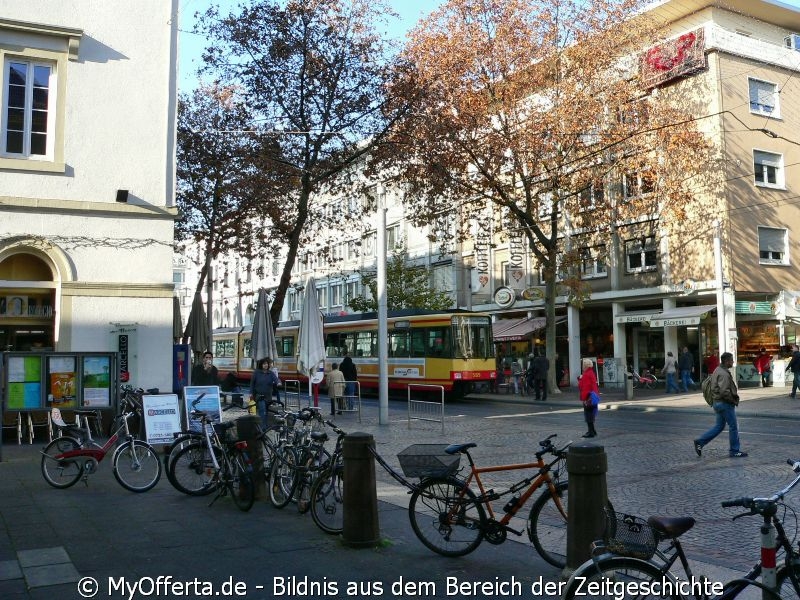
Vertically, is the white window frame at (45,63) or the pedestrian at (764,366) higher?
the white window frame at (45,63)

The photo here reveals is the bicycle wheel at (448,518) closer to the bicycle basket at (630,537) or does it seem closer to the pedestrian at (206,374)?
the bicycle basket at (630,537)

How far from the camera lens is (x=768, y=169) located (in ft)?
112

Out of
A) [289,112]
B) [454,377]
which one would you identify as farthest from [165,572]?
[454,377]

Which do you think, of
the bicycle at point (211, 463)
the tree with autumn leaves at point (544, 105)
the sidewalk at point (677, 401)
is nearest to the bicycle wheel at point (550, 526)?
the bicycle at point (211, 463)

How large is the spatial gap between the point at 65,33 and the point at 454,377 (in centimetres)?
1802

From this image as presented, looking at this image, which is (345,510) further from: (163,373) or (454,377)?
(454,377)

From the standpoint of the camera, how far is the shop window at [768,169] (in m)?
33.6

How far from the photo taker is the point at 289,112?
19.9 m

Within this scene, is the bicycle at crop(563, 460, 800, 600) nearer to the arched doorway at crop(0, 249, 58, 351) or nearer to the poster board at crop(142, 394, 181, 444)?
the poster board at crop(142, 394, 181, 444)

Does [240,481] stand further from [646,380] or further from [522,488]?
[646,380]

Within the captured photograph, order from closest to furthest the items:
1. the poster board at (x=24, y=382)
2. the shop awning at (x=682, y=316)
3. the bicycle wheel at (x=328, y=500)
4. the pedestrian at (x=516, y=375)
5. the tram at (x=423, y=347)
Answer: the bicycle wheel at (x=328, y=500)
the poster board at (x=24, y=382)
the tram at (x=423, y=347)
the shop awning at (x=682, y=316)
the pedestrian at (x=516, y=375)

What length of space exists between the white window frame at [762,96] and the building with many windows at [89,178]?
26.6 meters

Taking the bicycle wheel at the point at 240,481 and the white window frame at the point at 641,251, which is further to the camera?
the white window frame at the point at 641,251

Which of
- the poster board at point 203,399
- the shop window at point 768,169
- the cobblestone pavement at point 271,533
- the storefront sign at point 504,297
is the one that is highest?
the shop window at point 768,169
